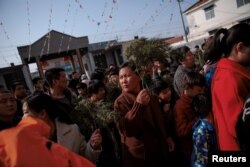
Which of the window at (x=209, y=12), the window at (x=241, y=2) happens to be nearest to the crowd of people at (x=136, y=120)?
the window at (x=241, y=2)

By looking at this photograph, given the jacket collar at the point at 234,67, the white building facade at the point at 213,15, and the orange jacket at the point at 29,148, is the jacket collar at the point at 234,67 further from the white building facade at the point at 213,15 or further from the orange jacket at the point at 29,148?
the white building facade at the point at 213,15

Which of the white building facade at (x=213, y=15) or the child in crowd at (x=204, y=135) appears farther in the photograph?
the white building facade at (x=213, y=15)

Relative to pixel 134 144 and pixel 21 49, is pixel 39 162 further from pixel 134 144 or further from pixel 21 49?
pixel 21 49

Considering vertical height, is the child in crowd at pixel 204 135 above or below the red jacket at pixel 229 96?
below

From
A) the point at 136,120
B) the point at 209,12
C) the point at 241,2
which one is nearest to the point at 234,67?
the point at 136,120

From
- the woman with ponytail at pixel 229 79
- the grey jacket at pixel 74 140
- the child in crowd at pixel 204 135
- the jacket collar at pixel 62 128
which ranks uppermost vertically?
the woman with ponytail at pixel 229 79

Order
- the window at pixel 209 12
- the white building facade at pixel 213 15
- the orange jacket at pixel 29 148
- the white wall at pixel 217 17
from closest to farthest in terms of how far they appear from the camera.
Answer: the orange jacket at pixel 29 148 → the white building facade at pixel 213 15 → the white wall at pixel 217 17 → the window at pixel 209 12

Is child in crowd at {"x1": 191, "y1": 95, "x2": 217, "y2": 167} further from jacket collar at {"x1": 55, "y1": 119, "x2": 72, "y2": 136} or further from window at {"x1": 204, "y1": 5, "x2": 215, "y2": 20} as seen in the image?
window at {"x1": 204, "y1": 5, "x2": 215, "y2": 20}

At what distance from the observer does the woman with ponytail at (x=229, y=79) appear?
6.03ft

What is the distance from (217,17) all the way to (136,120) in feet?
103

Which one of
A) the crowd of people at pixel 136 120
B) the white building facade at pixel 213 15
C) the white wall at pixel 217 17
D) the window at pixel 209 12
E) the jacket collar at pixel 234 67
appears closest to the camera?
the crowd of people at pixel 136 120

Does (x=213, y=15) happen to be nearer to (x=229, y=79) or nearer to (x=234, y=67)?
(x=234, y=67)

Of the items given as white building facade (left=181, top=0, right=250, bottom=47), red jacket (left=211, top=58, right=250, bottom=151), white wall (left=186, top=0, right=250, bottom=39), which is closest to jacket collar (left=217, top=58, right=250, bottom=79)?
red jacket (left=211, top=58, right=250, bottom=151)

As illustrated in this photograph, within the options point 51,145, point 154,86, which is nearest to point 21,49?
point 154,86
